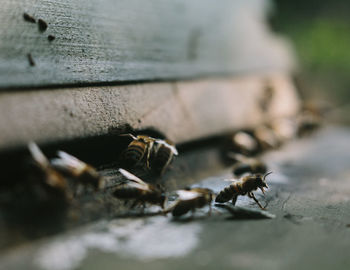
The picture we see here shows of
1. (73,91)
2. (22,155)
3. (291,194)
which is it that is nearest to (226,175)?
(291,194)

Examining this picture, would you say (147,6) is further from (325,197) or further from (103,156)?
(325,197)

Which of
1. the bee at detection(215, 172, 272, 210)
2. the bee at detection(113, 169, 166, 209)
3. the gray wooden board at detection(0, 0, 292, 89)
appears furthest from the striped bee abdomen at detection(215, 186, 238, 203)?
the gray wooden board at detection(0, 0, 292, 89)

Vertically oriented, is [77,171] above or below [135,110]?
below

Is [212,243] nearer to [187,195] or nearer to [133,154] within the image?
[187,195]

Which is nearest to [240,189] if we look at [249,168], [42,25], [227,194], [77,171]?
[227,194]

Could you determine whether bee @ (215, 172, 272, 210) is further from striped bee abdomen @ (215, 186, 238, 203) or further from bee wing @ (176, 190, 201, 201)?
bee wing @ (176, 190, 201, 201)
